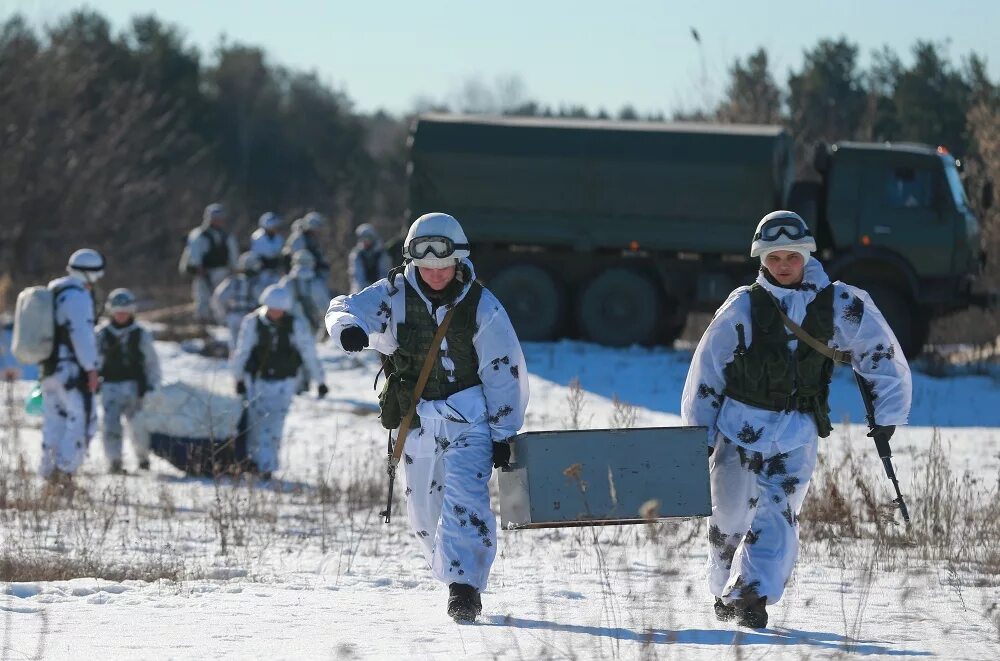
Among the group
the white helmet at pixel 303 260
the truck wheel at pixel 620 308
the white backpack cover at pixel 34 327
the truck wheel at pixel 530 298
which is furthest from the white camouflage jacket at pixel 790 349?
the truck wheel at pixel 530 298

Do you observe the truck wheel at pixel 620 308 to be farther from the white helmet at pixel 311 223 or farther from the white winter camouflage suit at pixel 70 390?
the white winter camouflage suit at pixel 70 390

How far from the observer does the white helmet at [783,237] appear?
284 inches

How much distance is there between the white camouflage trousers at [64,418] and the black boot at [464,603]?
247 inches

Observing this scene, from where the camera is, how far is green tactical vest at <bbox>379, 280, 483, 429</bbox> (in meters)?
7.54

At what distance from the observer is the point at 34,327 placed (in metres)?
12.6

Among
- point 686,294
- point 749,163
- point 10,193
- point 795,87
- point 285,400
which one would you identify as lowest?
point 285,400

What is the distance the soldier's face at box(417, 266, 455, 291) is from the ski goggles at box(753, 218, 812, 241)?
131 centimetres

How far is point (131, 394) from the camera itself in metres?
14.4

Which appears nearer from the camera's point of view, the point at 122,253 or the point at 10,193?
the point at 10,193

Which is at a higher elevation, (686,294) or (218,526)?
(686,294)

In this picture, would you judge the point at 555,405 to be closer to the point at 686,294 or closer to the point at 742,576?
the point at 686,294

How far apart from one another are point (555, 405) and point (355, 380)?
3.92 m

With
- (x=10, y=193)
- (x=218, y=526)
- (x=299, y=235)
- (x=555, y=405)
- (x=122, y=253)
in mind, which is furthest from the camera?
(x=122, y=253)

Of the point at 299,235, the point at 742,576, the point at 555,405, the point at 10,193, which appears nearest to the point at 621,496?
the point at 742,576
